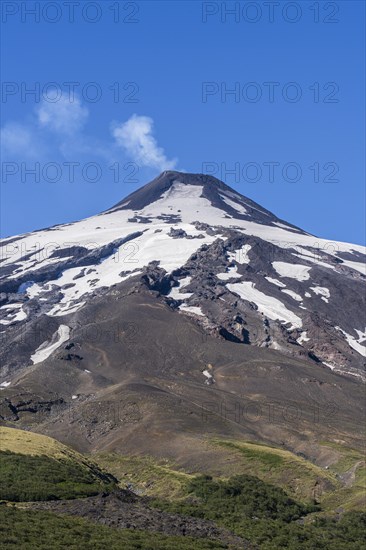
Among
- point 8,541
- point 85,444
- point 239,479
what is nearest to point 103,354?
point 85,444

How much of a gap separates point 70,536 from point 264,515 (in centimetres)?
3027

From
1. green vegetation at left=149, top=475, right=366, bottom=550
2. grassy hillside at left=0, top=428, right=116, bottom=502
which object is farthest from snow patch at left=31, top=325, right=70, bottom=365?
grassy hillside at left=0, top=428, right=116, bottom=502

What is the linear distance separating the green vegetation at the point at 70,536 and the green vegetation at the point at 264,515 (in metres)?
9.45

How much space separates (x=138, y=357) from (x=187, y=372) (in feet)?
38.8

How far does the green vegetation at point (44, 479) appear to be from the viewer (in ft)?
187

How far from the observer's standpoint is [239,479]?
82375mm

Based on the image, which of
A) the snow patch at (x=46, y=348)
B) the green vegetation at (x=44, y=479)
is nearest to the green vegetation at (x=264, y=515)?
the green vegetation at (x=44, y=479)

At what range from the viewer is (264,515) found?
71.1m

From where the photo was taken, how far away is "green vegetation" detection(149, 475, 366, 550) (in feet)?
199

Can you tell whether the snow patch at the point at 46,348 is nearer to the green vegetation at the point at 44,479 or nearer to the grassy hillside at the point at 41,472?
the grassy hillside at the point at 41,472

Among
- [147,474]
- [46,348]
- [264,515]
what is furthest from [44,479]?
[46,348]

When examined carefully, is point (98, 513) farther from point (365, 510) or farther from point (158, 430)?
point (158, 430)

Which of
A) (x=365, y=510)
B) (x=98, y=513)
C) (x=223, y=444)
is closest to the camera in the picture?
(x=98, y=513)

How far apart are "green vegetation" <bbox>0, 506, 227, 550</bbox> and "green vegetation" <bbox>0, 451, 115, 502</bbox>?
621cm
